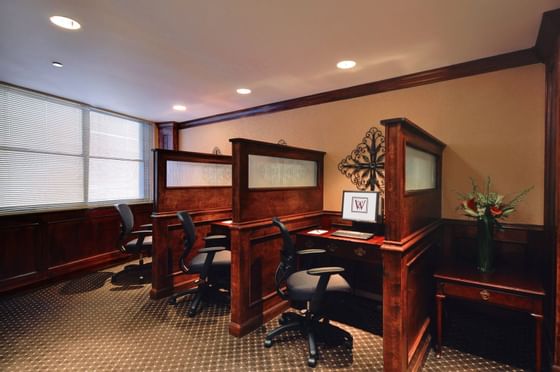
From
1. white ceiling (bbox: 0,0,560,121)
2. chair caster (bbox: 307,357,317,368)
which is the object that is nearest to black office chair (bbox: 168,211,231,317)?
chair caster (bbox: 307,357,317,368)

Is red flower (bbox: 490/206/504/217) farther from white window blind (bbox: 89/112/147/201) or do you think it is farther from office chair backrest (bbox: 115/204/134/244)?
white window blind (bbox: 89/112/147/201)

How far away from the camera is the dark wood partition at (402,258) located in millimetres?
1747

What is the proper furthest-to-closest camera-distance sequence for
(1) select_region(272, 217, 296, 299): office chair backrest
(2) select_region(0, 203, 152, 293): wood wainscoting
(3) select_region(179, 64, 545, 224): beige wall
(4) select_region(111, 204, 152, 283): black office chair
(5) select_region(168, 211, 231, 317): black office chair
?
(4) select_region(111, 204, 152, 283): black office chair → (2) select_region(0, 203, 152, 293): wood wainscoting → (5) select_region(168, 211, 231, 317): black office chair → (3) select_region(179, 64, 545, 224): beige wall → (1) select_region(272, 217, 296, 299): office chair backrest

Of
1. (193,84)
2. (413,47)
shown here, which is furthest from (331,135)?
(193,84)

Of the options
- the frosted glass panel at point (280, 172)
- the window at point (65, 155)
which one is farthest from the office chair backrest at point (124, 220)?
the frosted glass panel at point (280, 172)

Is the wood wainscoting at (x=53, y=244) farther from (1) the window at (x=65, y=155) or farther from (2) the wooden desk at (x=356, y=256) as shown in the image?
(2) the wooden desk at (x=356, y=256)

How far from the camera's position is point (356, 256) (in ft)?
8.34

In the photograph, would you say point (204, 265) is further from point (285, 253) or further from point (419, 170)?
point (419, 170)

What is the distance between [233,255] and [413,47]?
2283 mm

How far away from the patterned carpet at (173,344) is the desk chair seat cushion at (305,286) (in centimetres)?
47

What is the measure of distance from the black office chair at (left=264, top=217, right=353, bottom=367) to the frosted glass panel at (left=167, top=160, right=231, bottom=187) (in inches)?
65.3

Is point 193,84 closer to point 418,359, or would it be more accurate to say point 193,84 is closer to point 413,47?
point 413,47

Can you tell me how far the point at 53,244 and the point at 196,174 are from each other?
2143 mm

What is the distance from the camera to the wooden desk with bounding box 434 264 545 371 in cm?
189
